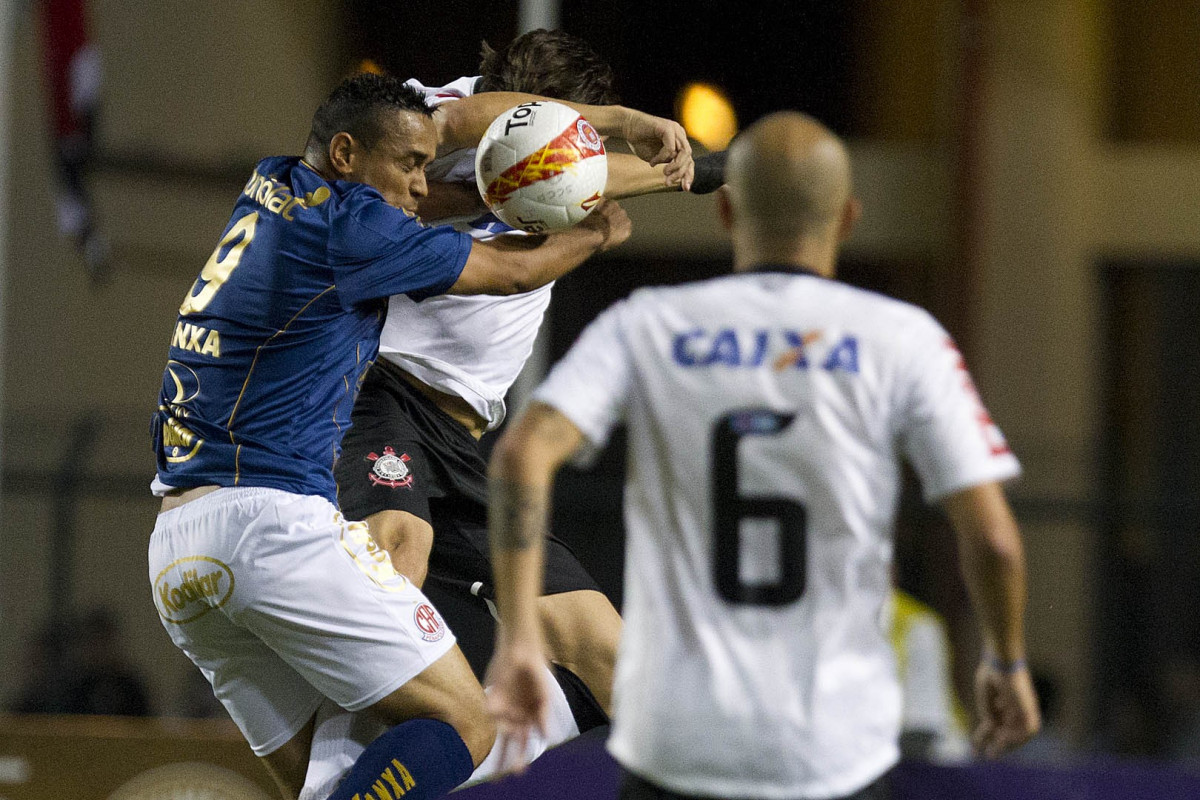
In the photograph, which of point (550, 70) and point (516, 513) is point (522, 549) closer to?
point (516, 513)

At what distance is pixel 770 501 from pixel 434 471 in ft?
6.47

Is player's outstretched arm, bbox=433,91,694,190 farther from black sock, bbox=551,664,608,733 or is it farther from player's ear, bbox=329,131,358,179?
black sock, bbox=551,664,608,733

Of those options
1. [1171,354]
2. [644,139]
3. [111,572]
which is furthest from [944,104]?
[644,139]

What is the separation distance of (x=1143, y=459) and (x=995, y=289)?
1461mm

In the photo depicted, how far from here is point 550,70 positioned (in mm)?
4367

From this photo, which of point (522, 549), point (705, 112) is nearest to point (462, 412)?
point (522, 549)

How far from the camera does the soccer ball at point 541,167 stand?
12.2 feet

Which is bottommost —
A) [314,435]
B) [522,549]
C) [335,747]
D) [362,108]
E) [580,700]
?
[580,700]

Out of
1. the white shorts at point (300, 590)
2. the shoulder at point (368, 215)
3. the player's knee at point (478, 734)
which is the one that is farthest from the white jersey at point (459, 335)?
the player's knee at point (478, 734)

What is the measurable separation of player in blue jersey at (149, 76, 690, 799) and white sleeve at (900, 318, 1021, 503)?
1.34 meters

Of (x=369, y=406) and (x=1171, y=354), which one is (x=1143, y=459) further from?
(x=369, y=406)

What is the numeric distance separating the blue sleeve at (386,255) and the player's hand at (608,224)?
0.46 m

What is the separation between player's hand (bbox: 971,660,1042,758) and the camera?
2.44 m

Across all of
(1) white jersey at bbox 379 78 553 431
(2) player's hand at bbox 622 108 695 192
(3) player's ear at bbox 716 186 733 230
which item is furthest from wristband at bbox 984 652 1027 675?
(1) white jersey at bbox 379 78 553 431
